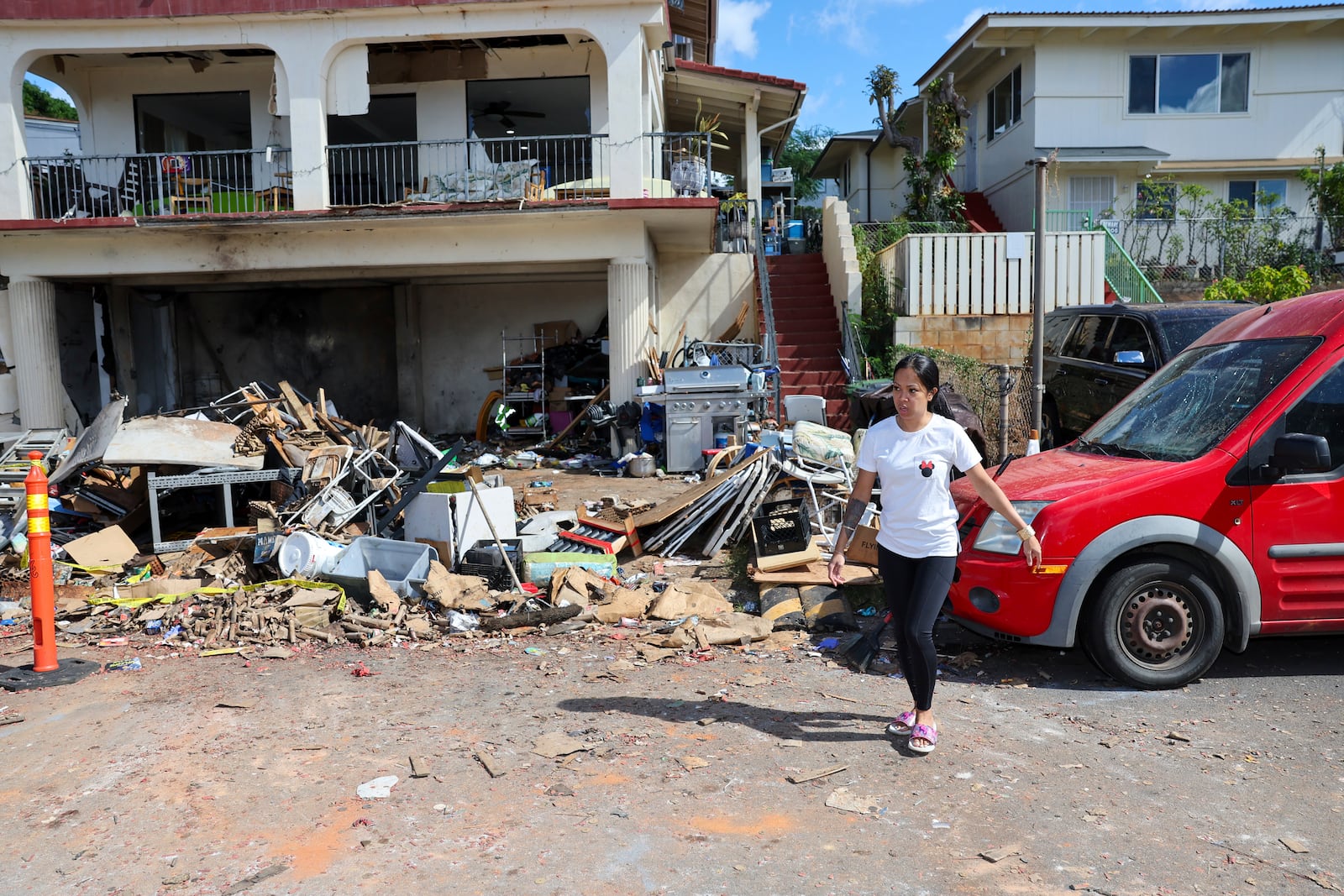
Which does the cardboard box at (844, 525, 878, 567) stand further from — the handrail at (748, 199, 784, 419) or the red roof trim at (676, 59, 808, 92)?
the red roof trim at (676, 59, 808, 92)

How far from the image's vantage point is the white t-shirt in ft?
14.4

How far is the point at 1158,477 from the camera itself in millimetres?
5168

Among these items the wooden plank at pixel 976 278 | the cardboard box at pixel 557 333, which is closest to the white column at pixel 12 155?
the cardboard box at pixel 557 333

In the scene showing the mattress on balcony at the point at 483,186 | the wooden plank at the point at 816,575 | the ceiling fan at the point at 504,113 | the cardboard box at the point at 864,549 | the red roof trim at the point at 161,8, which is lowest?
the wooden plank at the point at 816,575

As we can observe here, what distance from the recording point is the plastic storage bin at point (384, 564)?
7.39 m

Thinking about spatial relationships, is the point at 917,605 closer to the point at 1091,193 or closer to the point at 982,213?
the point at 1091,193

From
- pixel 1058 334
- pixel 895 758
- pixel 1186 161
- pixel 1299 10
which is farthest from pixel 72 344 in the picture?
pixel 1299 10

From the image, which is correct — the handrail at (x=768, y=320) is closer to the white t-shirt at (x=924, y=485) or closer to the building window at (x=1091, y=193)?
the building window at (x=1091, y=193)

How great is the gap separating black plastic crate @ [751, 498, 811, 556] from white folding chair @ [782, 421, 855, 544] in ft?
A: 0.93

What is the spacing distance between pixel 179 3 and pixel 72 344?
5.66m

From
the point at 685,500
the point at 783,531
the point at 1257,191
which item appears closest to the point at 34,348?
the point at 685,500

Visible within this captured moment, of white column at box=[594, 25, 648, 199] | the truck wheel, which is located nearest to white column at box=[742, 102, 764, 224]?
white column at box=[594, 25, 648, 199]

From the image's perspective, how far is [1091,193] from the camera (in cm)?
2089

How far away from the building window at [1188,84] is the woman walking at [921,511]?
19.7m
